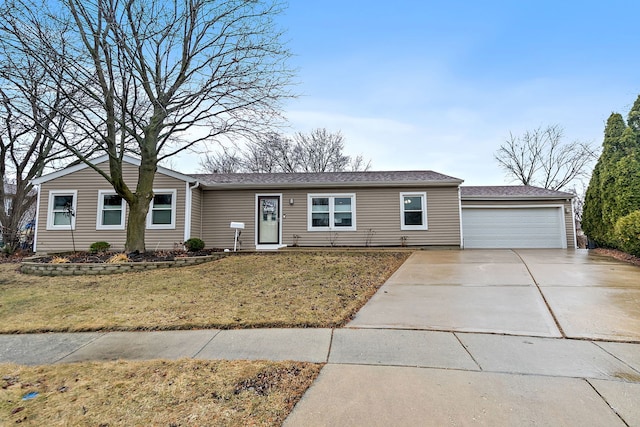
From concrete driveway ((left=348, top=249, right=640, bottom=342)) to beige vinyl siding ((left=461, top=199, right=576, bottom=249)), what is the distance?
574 cm

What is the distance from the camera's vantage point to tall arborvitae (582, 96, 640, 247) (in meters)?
8.75

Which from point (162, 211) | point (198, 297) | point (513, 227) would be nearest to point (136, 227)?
point (162, 211)

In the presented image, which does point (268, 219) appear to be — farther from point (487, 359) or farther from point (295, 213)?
point (487, 359)

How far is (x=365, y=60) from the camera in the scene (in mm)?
10969

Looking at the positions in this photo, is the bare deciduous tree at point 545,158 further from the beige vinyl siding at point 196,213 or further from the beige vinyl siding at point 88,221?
the beige vinyl siding at point 88,221

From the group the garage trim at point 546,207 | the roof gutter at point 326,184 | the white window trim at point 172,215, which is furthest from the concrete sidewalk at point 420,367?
the garage trim at point 546,207

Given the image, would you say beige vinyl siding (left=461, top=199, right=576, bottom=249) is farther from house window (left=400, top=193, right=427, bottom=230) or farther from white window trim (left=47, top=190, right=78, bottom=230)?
white window trim (left=47, top=190, right=78, bottom=230)

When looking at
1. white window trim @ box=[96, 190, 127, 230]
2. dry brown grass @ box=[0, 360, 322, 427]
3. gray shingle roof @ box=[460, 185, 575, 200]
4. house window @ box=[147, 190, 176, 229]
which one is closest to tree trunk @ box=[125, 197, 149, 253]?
house window @ box=[147, 190, 176, 229]

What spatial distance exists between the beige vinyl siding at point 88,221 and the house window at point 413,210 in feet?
26.9

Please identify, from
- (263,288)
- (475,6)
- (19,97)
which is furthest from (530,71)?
(19,97)

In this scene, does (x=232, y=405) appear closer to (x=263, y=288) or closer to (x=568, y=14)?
(x=263, y=288)

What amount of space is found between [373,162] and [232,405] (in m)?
26.2

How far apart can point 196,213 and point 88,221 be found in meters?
3.73

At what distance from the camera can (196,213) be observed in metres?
12.0
